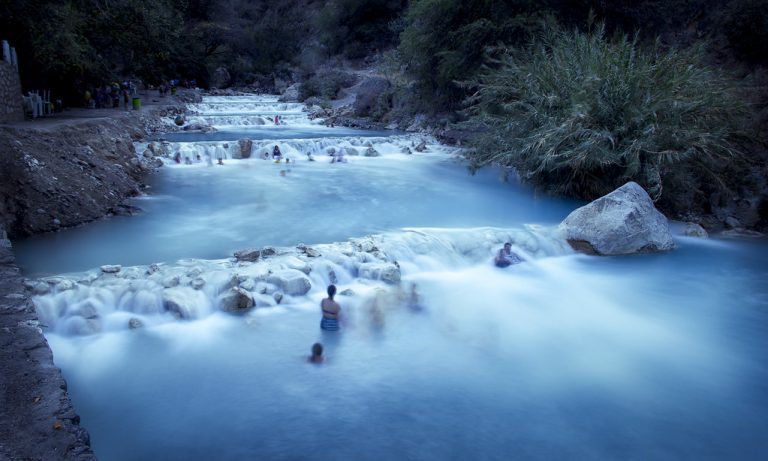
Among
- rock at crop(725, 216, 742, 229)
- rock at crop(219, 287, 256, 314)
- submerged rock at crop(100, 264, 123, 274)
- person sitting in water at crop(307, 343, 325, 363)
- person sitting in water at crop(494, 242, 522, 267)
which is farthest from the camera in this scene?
rock at crop(725, 216, 742, 229)

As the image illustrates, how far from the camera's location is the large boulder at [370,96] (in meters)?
25.7

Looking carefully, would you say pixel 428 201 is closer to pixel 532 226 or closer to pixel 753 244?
pixel 532 226

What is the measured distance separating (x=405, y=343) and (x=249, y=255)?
2694mm

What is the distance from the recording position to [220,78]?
133 ft

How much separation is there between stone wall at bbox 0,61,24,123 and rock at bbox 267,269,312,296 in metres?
7.36

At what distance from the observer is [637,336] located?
6.33m

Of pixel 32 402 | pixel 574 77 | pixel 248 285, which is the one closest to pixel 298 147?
pixel 574 77

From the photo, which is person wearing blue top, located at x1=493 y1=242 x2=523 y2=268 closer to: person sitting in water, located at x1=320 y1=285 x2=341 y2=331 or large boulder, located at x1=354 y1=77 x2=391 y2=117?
person sitting in water, located at x1=320 y1=285 x2=341 y2=331

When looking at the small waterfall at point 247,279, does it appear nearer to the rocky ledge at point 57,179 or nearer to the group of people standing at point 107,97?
the rocky ledge at point 57,179

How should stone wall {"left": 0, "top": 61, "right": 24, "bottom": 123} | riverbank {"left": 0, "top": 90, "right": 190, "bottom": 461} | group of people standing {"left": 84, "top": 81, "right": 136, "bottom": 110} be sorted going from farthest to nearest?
1. group of people standing {"left": 84, "top": 81, "right": 136, "bottom": 110}
2. stone wall {"left": 0, "top": 61, "right": 24, "bottom": 123}
3. riverbank {"left": 0, "top": 90, "right": 190, "bottom": 461}

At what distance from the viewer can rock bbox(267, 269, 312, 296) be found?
6789mm

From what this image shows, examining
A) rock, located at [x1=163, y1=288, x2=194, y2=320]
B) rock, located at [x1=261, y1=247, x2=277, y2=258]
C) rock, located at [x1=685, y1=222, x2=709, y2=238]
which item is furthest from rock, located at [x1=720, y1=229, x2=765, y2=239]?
rock, located at [x1=163, y1=288, x2=194, y2=320]

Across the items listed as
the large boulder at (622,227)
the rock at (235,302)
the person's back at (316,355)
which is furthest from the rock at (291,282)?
the large boulder at (622,227)

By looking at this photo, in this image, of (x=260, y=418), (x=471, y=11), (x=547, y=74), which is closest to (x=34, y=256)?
(x=260, y=418)
